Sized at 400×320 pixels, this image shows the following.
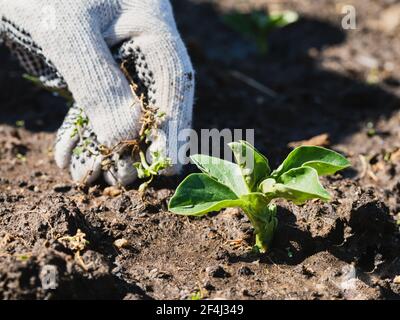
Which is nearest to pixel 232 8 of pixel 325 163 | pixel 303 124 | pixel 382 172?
pixel 303 124

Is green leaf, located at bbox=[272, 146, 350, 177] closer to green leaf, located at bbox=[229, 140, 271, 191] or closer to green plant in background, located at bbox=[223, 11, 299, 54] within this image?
green leaf, located at bbox=[229, 140, 271, 191]

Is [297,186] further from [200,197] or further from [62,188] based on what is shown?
[62,188]

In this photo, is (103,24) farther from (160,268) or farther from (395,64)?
(395,64)

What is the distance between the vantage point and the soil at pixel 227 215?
177 cm

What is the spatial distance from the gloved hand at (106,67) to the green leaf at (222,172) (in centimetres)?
26

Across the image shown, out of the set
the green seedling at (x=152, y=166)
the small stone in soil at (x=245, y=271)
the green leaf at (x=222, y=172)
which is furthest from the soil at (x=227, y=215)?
the green leaf at (x=222, y=172)

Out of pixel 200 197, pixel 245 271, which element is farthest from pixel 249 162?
pixel 245 271

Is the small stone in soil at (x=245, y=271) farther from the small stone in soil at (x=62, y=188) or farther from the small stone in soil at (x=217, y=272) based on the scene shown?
the small stone in soil at (x=62, y=188)

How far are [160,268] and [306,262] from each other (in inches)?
16.2

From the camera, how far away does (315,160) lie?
1.84 m

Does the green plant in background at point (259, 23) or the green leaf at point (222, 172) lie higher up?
the green plant in background at point (259, 23)

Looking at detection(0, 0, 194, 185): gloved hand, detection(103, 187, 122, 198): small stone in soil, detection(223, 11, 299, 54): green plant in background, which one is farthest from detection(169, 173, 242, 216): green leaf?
detection(223, 11, 299, 54): green plant in background

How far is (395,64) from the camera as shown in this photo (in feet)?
11.2

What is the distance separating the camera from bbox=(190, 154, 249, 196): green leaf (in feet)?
6.09
